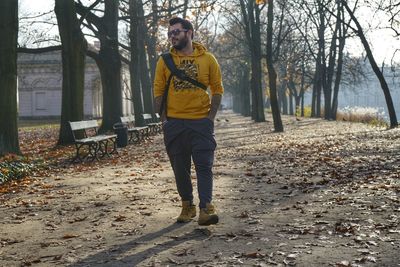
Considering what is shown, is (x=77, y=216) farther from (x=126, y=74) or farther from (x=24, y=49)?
(x=126, y=74)

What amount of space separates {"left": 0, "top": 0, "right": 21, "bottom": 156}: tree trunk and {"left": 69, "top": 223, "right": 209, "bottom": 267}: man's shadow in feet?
25.2

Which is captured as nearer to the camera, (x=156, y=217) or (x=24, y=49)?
(x=156, y=217)

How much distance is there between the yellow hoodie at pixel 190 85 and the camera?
518cm

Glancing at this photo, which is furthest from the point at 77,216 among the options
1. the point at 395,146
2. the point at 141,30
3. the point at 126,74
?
the point at 126,74

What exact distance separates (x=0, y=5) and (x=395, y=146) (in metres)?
10.7

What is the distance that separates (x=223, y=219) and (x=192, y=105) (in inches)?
55.5

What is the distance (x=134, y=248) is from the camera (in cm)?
454

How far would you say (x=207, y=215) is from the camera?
5078mm

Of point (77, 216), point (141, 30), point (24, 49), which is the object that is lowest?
point (77, 216)

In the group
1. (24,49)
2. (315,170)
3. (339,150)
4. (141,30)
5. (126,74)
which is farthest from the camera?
(126,74)

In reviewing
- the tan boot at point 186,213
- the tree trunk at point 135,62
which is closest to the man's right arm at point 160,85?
the tan boot at point 186,213

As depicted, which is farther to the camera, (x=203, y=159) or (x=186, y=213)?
(x=186, y=213)

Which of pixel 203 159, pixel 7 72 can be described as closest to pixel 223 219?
pixel 203 159

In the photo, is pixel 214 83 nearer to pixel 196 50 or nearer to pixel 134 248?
pixel 196 50
